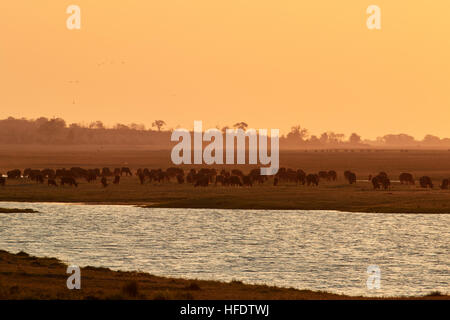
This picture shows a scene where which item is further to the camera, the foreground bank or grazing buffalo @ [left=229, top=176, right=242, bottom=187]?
grazing buffalo @ [left=229, top=176, right=242, bottom=187]

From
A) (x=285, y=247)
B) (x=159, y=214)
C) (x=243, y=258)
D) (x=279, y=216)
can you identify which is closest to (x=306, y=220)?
(x=279, y=216)

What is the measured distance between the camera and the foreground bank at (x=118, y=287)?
72.3ft

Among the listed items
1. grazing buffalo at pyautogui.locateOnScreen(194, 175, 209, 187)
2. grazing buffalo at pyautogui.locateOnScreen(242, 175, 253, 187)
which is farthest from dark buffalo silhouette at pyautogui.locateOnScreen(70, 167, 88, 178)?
grazing buffalo at pyautogui.locateOnScreen(242, 175, 253, 187)

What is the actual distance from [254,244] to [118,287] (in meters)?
13.2

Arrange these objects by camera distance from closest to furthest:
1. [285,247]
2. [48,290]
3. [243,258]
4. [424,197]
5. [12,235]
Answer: [48,290] → [243,258] → [285,247] → [12,235] → [424,197]

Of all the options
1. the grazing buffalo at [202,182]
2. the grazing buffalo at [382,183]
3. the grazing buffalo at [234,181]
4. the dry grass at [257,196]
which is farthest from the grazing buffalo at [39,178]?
the grazing buffalo at [382,183]

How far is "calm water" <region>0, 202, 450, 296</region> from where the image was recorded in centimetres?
2850

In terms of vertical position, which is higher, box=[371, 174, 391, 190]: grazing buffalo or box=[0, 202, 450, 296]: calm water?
box=[371, 174, 391, 190]: grazing buffalo

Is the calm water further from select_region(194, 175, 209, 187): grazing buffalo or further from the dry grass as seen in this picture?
select_region(194, 175, 209, 187): grazing buffalo

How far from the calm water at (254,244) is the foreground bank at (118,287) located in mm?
2029

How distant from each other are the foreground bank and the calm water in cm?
203

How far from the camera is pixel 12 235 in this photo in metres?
39.3
